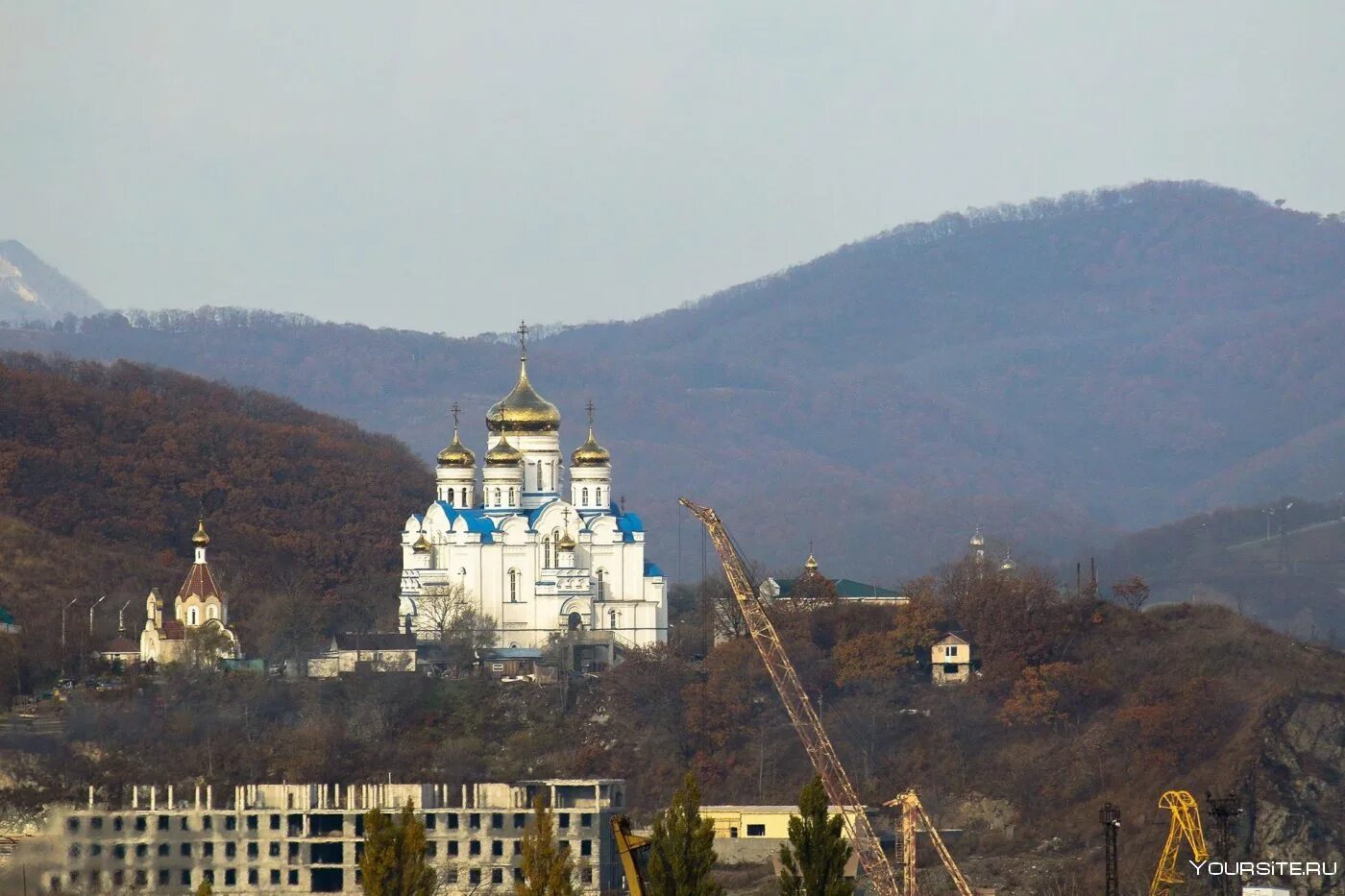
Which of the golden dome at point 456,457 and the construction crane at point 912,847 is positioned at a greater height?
the golden dome at point 456,457

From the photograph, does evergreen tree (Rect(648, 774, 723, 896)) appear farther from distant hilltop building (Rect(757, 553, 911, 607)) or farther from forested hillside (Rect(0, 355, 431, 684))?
forested hillside (Rect(0, 355, 431, 684))

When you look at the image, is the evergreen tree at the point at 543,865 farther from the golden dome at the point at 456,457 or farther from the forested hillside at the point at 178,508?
the golden dome at the point at 456,457

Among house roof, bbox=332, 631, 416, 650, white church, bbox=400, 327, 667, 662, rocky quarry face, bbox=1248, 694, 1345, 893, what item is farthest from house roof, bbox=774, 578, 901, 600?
rocky quarry face, bbox=1248, 694, 1345, 893

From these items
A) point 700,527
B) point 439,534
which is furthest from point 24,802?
point 700,527

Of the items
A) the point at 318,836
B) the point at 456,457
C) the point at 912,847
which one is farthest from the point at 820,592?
the point at 318,836

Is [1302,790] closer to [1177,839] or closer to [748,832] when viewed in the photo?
[1177,839]

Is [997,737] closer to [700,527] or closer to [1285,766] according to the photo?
[1285,766]

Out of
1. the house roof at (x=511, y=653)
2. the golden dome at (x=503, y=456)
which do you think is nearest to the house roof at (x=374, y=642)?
the house roof at (x=511, y=653)
